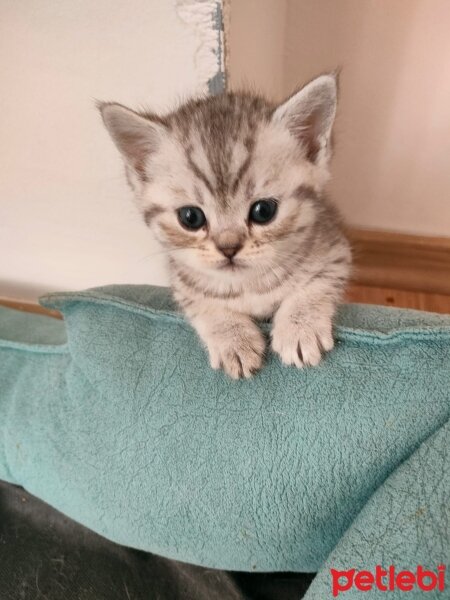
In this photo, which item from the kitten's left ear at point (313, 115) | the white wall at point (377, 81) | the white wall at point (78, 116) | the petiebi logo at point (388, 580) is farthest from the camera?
the white wall at point (377, 81)

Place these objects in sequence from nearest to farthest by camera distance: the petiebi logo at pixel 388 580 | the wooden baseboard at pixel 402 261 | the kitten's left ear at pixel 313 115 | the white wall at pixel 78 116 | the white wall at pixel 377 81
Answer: the petiebi logo at pixel 388 580
the kitten's left ear at pixel 313 115
the white wall at pixel 78 116
the white wall at pixel 377 81
the wooden baseboard at pixel 402 261

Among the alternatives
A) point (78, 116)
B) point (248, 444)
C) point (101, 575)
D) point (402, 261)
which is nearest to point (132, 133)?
point (78, 116)

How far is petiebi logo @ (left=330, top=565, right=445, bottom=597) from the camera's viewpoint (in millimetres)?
536

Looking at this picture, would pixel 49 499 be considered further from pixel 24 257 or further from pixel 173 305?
pixel 24 257

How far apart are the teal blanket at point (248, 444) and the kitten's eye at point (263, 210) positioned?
192 mm

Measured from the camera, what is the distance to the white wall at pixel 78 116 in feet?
2.53

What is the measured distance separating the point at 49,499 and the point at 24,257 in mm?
678

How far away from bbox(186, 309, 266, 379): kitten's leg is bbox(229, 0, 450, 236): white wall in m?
0.42

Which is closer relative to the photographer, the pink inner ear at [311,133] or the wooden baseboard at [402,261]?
the pink inner ear at [311,133]

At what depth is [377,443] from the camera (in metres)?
0.63

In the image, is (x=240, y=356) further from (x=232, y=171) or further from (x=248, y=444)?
(x=232, y=171)

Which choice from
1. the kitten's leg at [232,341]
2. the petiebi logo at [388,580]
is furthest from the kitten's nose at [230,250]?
the petiebi logo at [388,580]

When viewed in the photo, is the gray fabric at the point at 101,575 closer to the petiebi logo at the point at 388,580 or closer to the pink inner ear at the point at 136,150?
the petiebi logo at the point at 388,580

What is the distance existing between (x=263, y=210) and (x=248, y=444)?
1.09ft
